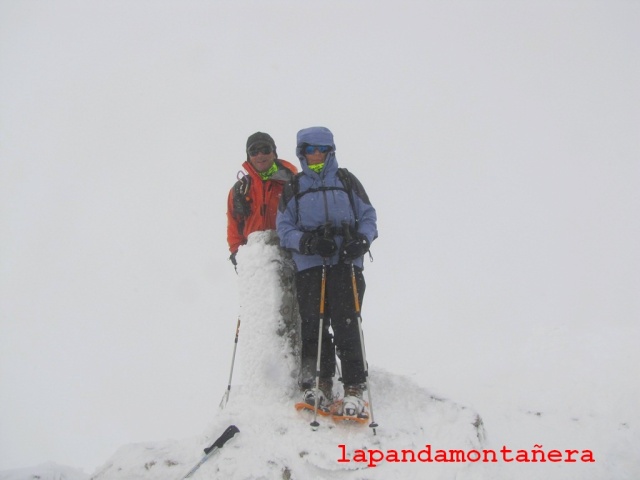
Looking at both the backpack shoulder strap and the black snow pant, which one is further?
the backpack shoulder strap

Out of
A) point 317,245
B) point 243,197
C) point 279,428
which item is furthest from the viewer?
point 243,197

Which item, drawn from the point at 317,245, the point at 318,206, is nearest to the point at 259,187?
the point at 318,206

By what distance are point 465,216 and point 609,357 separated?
456 ft

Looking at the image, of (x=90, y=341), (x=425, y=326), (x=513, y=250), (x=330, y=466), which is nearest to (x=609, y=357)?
(x=330, y=466)

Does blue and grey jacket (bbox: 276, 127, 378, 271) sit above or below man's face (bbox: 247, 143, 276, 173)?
below

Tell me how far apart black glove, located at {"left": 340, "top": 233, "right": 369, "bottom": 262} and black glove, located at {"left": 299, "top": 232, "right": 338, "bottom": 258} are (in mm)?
111

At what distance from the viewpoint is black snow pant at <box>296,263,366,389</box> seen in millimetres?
4994

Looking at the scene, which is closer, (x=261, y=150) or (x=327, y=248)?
(x=327, y=248)

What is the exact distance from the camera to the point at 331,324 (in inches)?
204

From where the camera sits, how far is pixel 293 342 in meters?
5.61

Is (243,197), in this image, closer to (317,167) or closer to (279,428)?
(317,167)

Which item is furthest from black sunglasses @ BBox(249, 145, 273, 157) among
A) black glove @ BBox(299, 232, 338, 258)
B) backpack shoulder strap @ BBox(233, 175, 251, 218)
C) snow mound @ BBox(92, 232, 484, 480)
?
black glove @ BBox(299, 232, 338, 258)

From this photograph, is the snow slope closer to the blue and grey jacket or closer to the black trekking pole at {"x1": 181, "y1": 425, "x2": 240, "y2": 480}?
the black trekking pole at {"x1": 181, "y1": 425, "x2": 240, "y2": 480}

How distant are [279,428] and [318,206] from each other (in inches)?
87.1
